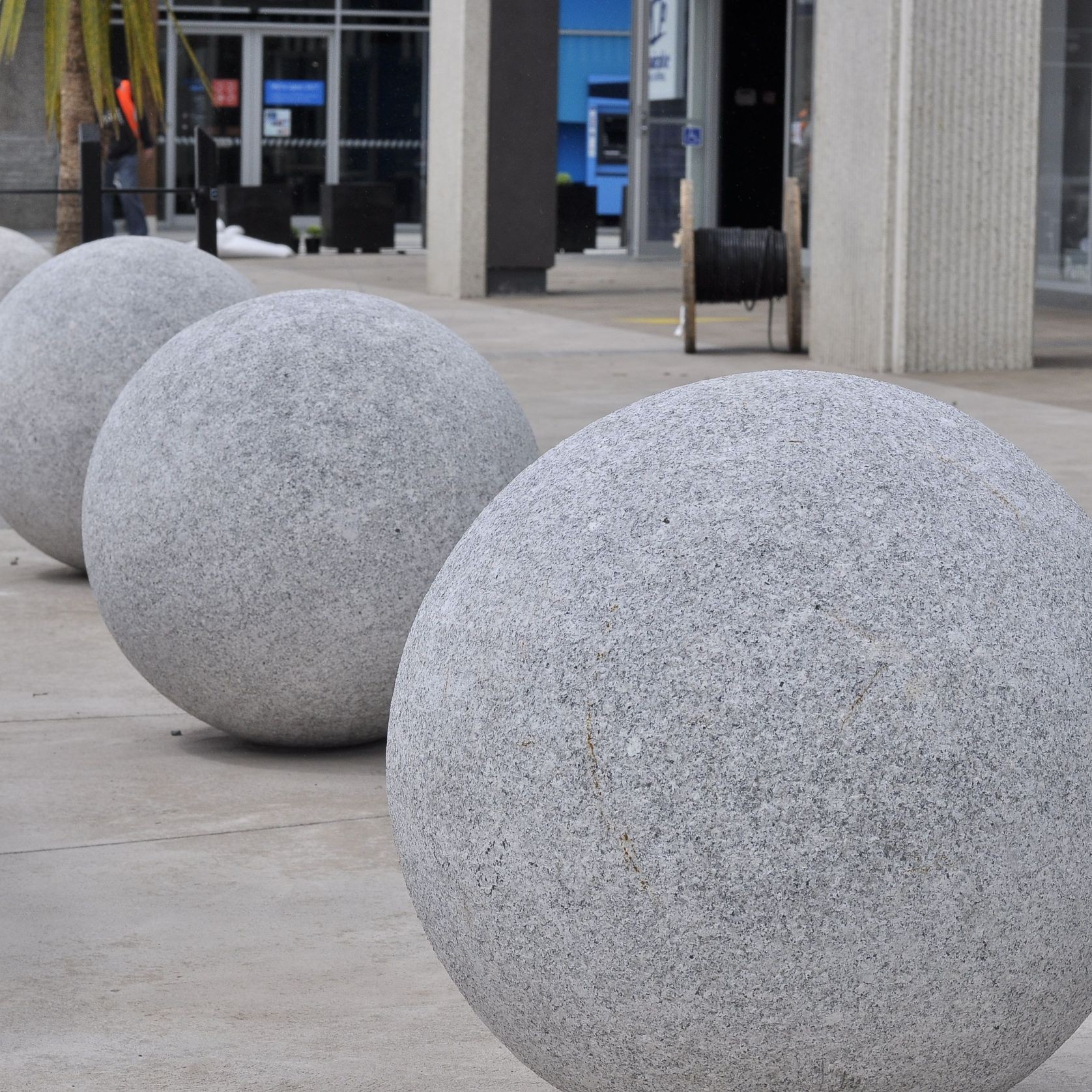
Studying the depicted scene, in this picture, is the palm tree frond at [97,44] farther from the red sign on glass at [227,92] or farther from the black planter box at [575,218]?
the red sign on glass at [227,92]

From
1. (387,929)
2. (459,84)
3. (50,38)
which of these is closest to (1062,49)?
(459,84)

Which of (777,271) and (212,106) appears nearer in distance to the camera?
(777,271)

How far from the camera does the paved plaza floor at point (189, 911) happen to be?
158 inches

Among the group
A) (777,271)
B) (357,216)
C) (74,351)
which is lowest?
(74,351)

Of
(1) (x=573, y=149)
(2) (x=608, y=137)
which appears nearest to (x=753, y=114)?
(2) (x=608, y=137)

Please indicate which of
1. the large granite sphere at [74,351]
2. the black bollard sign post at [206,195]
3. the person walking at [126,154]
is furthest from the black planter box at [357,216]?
the large granite sphere at [74,351]

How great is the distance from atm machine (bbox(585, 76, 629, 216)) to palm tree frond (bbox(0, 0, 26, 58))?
2240 cm

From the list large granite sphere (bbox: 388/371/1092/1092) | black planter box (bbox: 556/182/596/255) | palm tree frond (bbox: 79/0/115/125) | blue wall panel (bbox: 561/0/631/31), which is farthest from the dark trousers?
large granite sphere (bbox: 388/371/1092/1092)

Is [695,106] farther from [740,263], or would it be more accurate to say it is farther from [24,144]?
[24,144]

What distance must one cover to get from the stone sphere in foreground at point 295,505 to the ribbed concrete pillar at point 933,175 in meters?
10.6

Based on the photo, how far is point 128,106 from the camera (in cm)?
2419

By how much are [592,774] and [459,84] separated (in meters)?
21.5

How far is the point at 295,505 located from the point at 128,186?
19827 millimetres

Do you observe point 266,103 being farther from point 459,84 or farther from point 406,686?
point 406,686
